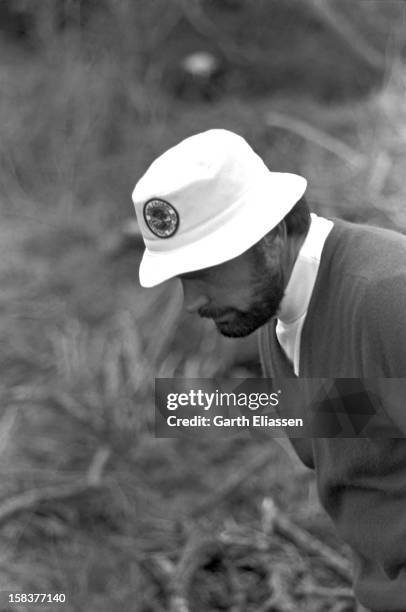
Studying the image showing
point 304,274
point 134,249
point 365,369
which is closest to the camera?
point 365,369

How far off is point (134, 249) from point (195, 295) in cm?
300

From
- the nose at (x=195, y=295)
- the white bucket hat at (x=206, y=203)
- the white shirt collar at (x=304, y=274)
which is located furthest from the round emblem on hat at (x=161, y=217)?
the white shirt collar at (x=304, y=274)

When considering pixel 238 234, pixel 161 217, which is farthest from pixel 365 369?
pixel 161 217

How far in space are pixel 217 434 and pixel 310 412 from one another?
151 centimetres

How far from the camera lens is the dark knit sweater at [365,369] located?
61.5 inches

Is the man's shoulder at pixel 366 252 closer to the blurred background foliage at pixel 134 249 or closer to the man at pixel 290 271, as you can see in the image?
the man at pixel 290 271

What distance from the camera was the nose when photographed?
178cm

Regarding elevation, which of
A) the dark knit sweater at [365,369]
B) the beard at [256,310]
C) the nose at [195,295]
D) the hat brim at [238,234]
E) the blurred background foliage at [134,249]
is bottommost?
the dark knit sweater at [365,369]

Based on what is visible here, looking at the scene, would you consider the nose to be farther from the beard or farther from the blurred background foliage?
the blurred background foliage

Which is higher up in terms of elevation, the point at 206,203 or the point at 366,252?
the point at 206,203

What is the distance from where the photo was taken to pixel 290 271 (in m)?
1.75

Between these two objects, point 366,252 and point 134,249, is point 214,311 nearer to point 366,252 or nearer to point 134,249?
point 366,252

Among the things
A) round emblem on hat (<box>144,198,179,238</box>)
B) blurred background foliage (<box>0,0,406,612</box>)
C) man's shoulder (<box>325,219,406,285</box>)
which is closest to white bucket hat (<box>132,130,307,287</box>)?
round emblem on hat (<box>144,198,179,238</box>)

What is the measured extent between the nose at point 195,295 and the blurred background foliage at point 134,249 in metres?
1.26
